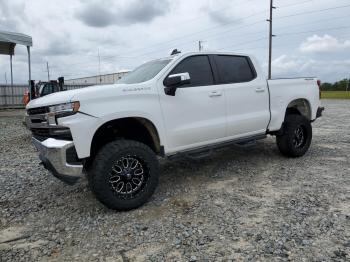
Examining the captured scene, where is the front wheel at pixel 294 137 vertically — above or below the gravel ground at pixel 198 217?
above

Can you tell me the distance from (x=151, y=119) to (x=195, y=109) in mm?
746

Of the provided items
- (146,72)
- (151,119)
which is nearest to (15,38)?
(146,72)

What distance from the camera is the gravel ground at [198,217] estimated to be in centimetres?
323

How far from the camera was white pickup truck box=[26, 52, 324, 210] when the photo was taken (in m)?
3.88

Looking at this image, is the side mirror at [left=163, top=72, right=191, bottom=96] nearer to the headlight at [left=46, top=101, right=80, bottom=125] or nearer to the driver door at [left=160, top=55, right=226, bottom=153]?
the driver door at [left=160, top=55, right=226, bottom=153]

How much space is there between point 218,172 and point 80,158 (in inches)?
102

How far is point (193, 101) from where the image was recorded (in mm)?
4789

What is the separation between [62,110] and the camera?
12.6 ft

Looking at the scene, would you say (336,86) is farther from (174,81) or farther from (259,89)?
(174,81)

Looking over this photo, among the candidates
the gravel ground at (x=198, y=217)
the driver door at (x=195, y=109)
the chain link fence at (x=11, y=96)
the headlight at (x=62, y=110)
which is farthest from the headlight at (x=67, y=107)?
the chain link fence at (x=11, y=96)

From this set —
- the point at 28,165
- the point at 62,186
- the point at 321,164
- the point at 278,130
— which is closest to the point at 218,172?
the point at 278,130

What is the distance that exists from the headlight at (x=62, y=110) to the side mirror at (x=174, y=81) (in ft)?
3.93

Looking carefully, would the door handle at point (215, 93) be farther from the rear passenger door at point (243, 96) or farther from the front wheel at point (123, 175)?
the front wheel at point (123, 175)

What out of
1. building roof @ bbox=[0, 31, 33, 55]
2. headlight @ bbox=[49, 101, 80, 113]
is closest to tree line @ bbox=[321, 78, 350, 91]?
building roof @ bbox=[0, 31, 33, 55]
